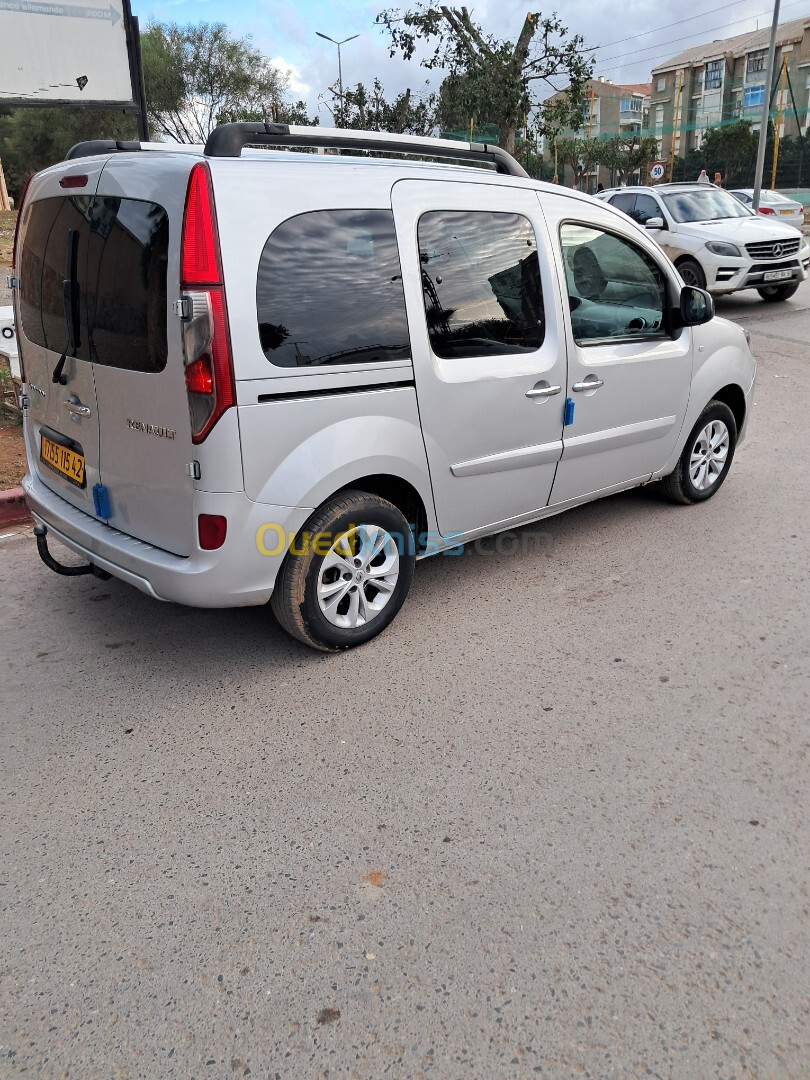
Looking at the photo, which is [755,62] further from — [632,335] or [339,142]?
[339,142]

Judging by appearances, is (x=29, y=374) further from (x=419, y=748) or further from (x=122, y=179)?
(x=419, y=748)

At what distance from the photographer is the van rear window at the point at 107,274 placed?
3002 mm

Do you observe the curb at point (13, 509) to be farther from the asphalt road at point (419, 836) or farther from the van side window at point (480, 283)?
the van side window at point (480, 283)

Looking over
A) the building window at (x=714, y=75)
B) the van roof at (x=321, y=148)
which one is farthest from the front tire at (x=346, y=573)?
the building window at (x=714, y=75)

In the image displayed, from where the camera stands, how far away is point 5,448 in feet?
20.2

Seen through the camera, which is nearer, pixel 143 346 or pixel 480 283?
pixel 143 346

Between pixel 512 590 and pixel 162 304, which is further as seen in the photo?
pixel 512 590

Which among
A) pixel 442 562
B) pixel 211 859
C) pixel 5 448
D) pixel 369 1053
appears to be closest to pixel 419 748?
pixel 211 859

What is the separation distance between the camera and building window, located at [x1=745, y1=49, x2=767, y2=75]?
6107 cm

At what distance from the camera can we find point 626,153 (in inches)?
2099

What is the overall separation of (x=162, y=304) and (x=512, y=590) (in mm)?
2207

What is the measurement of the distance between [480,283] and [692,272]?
1007 cm

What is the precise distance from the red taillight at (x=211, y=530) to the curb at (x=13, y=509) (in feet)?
8.65

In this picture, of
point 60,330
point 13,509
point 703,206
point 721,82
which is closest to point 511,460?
point 60,330
